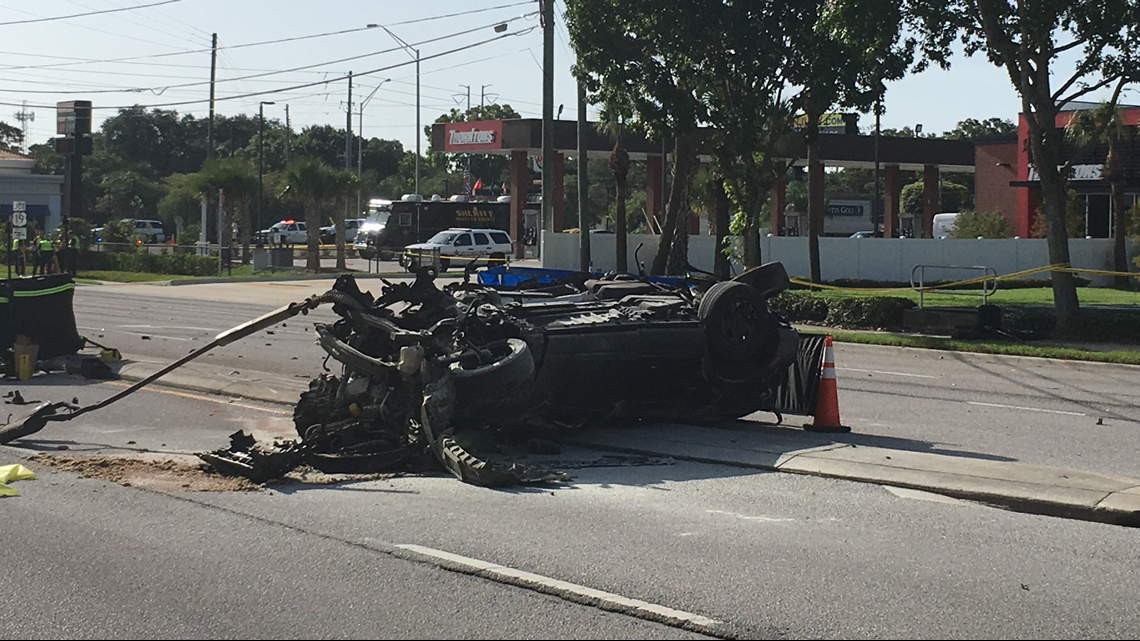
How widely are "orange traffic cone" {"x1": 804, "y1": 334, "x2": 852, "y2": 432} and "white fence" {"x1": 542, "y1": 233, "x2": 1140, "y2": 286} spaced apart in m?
27.4

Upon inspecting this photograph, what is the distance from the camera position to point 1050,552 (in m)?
7.14

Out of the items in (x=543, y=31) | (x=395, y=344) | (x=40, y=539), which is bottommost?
(x=40, y=539)

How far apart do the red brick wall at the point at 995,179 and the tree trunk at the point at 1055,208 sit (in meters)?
32.9

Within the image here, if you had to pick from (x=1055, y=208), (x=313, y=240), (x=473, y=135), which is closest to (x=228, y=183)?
(x=313, y=240)

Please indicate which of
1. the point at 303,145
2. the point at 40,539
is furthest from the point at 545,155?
the point at 303,145

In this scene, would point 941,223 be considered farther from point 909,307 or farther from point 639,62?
point 909,307

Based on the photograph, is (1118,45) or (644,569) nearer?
(644,569)

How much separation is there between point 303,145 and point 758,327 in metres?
114

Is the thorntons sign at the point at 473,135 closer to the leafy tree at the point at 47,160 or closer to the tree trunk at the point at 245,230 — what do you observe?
the tree trunk at the point at 245,230

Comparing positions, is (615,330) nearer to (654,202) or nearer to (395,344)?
(395,344)

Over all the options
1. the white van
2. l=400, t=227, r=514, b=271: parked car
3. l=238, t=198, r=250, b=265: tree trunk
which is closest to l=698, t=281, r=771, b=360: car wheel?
l=400, t=227, r=514, b=271: parked car

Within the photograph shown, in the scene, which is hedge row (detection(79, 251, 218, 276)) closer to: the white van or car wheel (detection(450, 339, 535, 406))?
the white van

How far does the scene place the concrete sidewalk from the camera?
8.27m

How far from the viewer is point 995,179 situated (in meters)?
56.3
